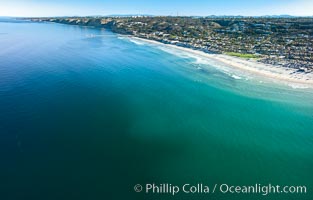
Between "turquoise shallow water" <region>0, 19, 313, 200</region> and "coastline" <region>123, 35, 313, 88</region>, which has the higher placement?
"coastline" <region>123, 35, 313, 88</region>

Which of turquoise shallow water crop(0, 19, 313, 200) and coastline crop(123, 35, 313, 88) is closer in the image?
turquoise shallow water crop(0, 19, 313, 200)

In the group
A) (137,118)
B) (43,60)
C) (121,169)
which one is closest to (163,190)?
(121,169)

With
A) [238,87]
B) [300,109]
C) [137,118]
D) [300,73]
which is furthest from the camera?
[300,73]

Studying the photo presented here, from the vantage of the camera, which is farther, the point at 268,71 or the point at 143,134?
the point at 268,71

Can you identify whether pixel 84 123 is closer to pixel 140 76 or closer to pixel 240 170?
pixel 240 170

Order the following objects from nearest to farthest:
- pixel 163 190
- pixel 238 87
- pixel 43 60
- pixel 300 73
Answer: pixel 163 190
pixel 238 87
pixel 300 73
pixel 43 60

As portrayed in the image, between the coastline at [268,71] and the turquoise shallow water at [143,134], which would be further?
the coastline at [268,71]

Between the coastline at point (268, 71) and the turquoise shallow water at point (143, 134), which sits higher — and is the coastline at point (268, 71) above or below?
above

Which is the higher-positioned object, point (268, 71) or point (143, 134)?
point (268, 71)
